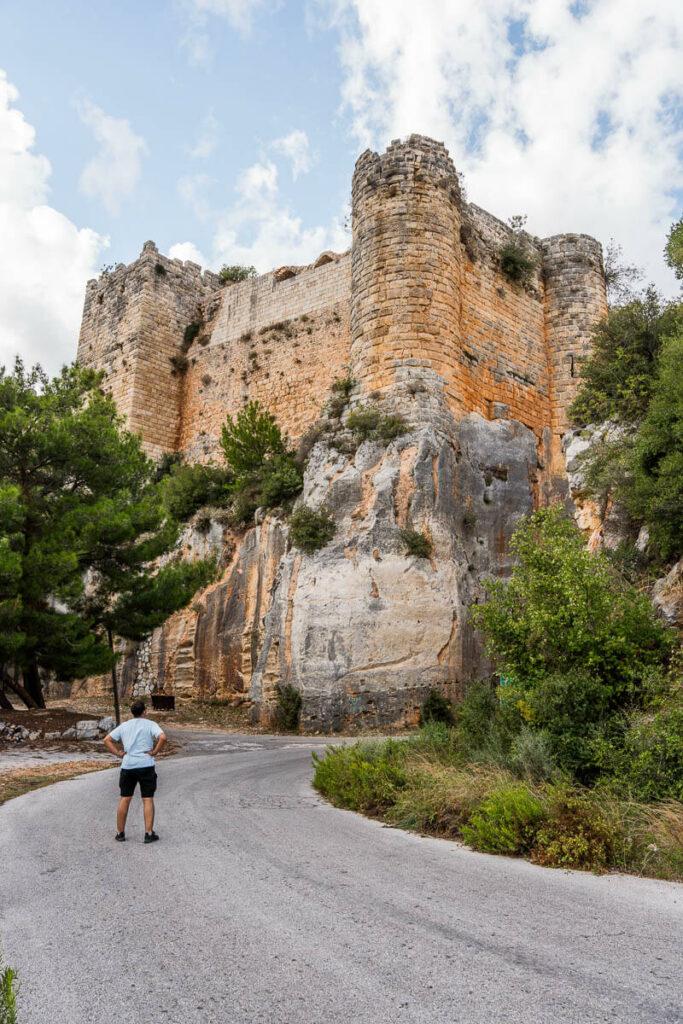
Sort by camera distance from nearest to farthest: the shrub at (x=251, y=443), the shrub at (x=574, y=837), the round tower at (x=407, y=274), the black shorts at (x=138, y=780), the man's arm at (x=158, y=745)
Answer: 1. the shrub at (x=574, y=837)
2. the black shorts at (x=138, y=780)
3. the man's arm at (x=158, y=745)
4. the round tower at (x=407, y=274)
5. the shrub at (x=251, y=443)

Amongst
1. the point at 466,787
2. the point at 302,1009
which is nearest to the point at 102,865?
the point at 302,1009

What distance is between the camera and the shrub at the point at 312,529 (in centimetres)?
1706

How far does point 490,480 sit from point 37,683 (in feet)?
38.6

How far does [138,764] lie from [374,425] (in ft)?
41.3

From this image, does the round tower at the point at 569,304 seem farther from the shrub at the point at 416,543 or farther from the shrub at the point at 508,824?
the shrub at the point at 508,824

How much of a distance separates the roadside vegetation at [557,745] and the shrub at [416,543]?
242 inches

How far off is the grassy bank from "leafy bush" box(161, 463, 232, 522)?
16178 mm

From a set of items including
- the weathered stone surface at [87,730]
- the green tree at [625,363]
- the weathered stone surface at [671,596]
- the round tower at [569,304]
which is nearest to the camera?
the weathered stone surface at [671,596]

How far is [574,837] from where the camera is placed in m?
5.38

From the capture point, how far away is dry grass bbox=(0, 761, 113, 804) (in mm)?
8492

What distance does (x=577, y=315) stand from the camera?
23.4 m

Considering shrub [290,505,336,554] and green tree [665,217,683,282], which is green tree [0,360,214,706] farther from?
green tree [665,217,683,282]

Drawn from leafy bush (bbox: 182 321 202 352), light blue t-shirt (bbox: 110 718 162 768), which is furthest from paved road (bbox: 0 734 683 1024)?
leafy bush (bbox: 182 321 202 352)

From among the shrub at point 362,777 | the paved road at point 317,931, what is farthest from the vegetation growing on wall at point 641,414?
the paved road at point 317,931
